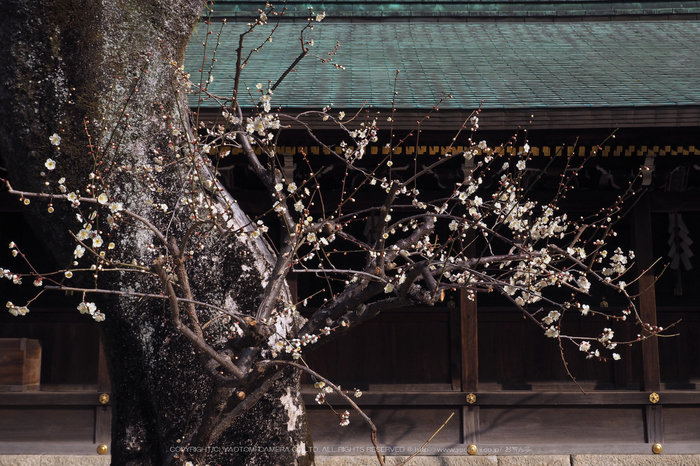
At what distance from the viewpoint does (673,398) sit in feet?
21.4

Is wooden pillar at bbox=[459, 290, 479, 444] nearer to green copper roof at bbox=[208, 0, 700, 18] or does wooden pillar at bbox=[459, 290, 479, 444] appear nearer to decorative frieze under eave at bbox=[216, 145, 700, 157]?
decorative frieze under eave at bbox=[216, 145, 700, 157]

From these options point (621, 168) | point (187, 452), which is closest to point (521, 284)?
point (187, 452)

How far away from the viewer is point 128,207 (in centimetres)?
304

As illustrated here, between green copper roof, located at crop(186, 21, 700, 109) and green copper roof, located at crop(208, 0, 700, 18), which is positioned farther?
green copper roof, located at crop(208, 0, 700, 18)

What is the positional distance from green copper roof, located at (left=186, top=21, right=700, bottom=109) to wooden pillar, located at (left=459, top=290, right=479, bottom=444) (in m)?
2.14

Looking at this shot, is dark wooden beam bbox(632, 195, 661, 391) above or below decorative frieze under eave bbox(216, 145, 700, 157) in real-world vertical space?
below

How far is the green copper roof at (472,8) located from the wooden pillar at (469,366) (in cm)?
543

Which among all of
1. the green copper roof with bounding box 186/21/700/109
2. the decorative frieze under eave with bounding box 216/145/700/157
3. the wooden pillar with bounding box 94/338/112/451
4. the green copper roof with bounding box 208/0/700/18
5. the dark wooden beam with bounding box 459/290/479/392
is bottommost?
the wooden pillar with bounding box 94/338/112/451

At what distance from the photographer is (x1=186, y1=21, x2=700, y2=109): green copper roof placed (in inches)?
253

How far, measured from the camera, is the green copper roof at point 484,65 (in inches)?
253

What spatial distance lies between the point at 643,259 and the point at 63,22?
5.79 meters

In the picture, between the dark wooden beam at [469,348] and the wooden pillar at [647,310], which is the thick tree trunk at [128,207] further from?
the wooden pillar at [647,310]

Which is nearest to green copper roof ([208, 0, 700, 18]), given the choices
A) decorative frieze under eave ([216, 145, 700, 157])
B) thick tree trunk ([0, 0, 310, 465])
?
decorative frieze under eave ([216, 145, 700, 157])

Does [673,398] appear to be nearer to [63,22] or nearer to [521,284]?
[521,284]
